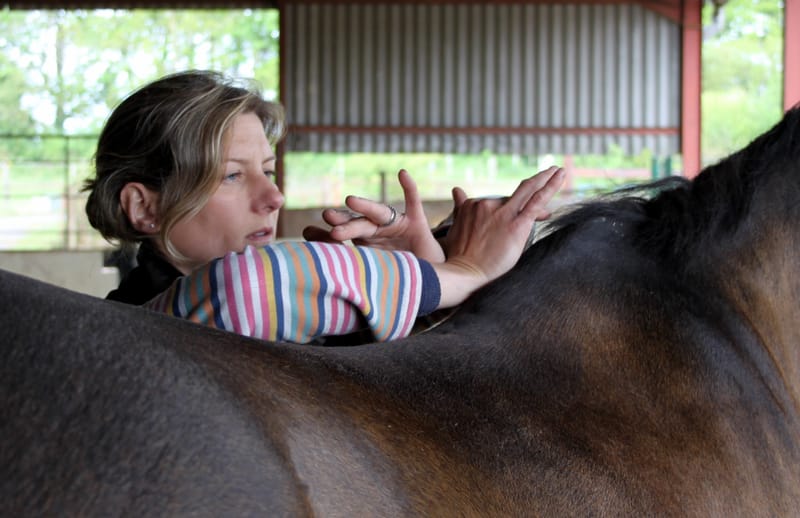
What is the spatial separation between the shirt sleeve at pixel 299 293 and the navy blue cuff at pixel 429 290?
0.02 meters

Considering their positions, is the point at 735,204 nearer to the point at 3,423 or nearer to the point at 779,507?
the point at 779,507

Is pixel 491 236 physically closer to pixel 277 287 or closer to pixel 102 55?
pixel 277 287

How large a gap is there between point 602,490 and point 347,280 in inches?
16.0

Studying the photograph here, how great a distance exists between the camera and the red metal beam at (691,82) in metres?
12.1

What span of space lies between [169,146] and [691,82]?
11.7m

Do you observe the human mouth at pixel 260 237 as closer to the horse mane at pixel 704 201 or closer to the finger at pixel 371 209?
the finger at pixel 371 209

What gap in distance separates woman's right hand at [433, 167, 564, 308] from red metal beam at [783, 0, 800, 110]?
7.91 metres

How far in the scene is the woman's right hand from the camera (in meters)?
1.36

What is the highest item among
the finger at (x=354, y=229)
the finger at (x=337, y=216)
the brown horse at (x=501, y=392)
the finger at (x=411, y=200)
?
the finger at (x=411, y=200)

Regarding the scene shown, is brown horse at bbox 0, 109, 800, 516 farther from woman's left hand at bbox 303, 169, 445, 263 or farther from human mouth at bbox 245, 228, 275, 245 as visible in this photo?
human mouth at bbox 245, 228, 275, 245

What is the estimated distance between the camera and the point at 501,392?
1.09 metres

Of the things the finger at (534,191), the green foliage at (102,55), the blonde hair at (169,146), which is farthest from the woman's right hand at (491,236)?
the green foliage at (102,55)

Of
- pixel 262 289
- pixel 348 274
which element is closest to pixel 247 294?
pixel 262 289

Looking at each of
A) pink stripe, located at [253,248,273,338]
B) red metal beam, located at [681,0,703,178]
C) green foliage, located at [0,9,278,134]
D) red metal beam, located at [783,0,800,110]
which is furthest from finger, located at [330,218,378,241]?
green foliage, located at [0,9,278,134]
